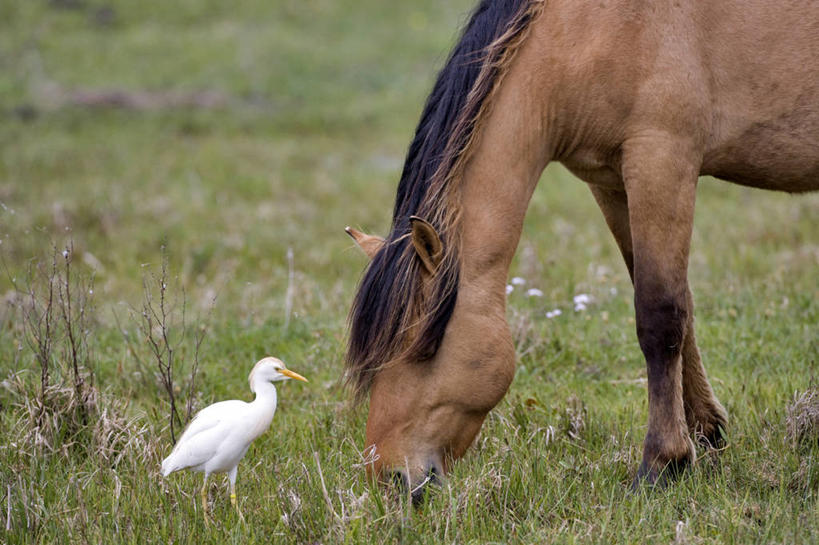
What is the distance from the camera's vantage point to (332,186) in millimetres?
10484

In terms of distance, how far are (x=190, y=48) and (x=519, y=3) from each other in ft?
51.7

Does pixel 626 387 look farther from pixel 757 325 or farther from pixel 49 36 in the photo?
pixel 49 36

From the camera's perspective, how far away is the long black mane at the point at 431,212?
3348 millimetres

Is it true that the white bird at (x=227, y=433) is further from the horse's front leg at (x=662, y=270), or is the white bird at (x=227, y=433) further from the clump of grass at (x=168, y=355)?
the horse's front leg at (x=662, y=270)

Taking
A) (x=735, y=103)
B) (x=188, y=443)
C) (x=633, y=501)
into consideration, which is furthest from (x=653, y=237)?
(x=188, y=443)

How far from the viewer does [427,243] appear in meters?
3.32

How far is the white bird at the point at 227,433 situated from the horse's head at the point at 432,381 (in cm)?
36

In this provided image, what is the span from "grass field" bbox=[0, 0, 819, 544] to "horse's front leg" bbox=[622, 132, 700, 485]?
16 centimetres

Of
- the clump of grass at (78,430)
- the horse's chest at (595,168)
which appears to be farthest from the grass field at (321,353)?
the horse's chest at (595,168)

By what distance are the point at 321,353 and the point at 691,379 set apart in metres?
2.09

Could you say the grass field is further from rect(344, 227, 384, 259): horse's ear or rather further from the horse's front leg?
rect(344, 227, 384, 259): horse's ear

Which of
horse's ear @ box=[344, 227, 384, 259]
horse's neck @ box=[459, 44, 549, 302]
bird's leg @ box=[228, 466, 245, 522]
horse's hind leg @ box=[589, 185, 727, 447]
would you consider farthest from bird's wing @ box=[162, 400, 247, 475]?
horse's hind leg @ box=[589, 185, 727, 447]

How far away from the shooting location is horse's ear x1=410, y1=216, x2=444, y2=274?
10.6 ft

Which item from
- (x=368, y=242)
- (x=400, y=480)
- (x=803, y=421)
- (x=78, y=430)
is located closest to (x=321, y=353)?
(x=78, y=430)
